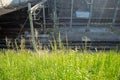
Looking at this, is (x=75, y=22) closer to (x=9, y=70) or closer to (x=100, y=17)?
(x=100, y=17)

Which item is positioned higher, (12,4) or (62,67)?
(12,4)

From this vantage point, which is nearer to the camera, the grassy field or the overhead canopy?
the grassy field

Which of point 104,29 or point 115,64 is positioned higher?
point 115,64

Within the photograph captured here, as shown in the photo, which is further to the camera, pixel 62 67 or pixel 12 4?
→ pixel 12 4

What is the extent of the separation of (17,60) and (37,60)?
1.08 ft

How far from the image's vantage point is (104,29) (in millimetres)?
10602

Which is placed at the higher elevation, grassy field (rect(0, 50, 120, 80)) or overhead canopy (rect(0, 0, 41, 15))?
overhead canopy (rect(0, 0, 41, 15))

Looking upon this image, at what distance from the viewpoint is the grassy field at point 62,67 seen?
96.5 inches

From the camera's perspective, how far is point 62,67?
260 cm

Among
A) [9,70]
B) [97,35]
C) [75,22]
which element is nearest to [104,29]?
[97,35]

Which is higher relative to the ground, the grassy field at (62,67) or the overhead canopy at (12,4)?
the overhead canopy at (12,4)

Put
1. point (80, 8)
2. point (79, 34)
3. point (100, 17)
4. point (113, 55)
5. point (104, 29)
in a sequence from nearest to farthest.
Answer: point (113, 55)
point (79, 34)
point (104, 29)
point (100, 17)
point (80, 8)

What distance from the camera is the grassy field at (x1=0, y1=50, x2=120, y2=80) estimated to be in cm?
245

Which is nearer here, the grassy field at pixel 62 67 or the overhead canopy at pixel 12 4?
the grassy field at pixel 62 67
